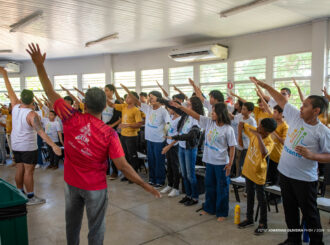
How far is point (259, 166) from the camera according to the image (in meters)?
3.25

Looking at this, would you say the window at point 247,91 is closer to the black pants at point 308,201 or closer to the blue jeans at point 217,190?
the blue jeans at point 217,190

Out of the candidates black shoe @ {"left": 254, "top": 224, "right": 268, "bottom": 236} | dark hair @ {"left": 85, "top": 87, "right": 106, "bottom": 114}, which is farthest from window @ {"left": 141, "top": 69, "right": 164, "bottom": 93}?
dark hair @ {"left": 85, "top": 87, "right": 106, "bottom": 114}

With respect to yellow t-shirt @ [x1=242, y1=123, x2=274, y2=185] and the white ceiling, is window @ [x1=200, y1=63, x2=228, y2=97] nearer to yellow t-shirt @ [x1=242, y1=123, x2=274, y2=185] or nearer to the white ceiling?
the white ceiling

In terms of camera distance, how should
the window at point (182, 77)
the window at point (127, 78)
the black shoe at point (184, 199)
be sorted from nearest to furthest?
the black shoe at point (184, 199) → the window at point (182, 77) → the window at point (127, 78)

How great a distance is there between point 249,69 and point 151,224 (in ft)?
21.3

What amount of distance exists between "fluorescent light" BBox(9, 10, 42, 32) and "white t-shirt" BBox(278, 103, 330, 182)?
19.5 feet

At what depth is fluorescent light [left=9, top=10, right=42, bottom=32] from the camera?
6.31m

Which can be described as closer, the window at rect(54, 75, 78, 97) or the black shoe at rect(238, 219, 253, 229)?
the black shoe at rect(238, 219, 253, 229)

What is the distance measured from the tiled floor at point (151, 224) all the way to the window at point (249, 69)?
4930 mm

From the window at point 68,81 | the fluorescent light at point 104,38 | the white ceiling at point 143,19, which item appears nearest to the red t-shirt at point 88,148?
the white ceiling at point 143,19

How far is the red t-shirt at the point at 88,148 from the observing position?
1999 mm

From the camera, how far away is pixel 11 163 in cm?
742

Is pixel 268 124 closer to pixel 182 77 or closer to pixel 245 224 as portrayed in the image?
pixel 245 224

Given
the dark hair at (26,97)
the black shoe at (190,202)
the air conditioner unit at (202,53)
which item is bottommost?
the black shoe at (190,202)
